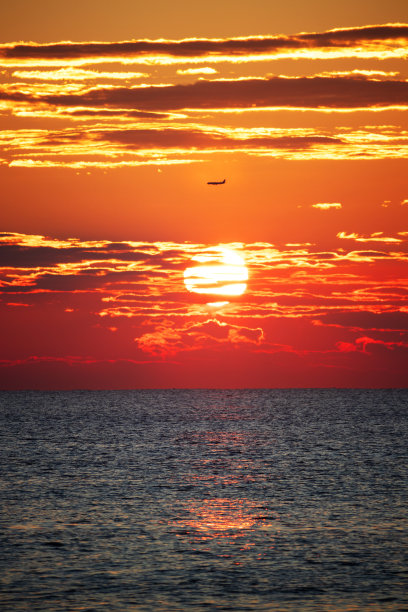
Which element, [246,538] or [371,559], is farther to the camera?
[246,538]

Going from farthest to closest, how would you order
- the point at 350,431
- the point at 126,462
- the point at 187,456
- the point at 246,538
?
the point at 350,431 < the point at 187,456 < the point at 126,462 < the point at 246,538

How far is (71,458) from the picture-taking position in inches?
3834

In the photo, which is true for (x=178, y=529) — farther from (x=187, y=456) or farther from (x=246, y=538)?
(x=187, y=456)

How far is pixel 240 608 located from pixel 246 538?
1317 centimetres

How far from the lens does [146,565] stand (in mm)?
40531

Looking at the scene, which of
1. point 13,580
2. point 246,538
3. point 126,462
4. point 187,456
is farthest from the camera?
point 187,456

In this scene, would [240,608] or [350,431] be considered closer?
[240,608]

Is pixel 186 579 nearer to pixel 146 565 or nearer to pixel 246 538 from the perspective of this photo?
pixel 146 565

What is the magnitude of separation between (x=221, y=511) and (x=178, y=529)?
7519 millimetres

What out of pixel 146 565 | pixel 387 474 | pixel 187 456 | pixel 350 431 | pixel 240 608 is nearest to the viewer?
pixel 240 608

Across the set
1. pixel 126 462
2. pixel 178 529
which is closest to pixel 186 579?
pixel 178 529

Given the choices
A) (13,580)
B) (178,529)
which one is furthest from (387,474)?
(13,580)

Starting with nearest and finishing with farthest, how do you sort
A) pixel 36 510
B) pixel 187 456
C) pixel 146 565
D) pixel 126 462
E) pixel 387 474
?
pixel 146 565 → pixel 36 510 → pixel 387 474 → pixel 126 462 → pixel 187 456

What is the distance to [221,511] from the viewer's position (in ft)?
185
